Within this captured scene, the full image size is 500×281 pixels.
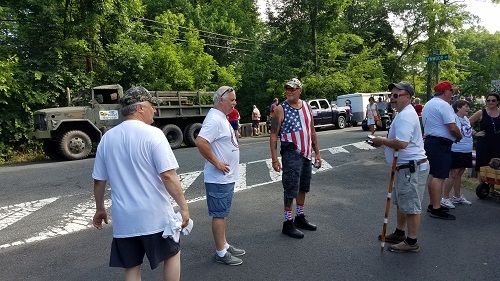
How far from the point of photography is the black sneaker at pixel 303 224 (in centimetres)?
478

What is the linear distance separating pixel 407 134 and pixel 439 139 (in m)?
→ 1.50

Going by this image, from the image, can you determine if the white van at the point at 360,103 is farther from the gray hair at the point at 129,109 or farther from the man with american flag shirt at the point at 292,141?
the gray hair at the point at 129,109

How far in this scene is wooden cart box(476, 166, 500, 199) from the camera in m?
5.73

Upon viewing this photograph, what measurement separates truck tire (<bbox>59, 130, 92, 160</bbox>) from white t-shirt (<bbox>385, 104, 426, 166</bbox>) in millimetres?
10825

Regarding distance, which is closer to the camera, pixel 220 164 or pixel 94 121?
pixel 220 164

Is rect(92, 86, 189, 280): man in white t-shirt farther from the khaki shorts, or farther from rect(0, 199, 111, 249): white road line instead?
rect(0, 199, 111, 249): white road line

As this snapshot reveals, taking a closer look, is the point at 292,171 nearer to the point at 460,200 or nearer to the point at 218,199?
the point at 218,199

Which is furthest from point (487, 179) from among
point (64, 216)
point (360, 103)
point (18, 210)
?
point (360, 103)

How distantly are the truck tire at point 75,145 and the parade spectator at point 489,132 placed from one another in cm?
1120

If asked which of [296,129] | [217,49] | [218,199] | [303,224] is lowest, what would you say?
[303,224]

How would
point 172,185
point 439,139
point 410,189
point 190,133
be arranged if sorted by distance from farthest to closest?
point 190,133
point 439,139
point 410,189
point 172,185

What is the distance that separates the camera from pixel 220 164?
3.65 meters

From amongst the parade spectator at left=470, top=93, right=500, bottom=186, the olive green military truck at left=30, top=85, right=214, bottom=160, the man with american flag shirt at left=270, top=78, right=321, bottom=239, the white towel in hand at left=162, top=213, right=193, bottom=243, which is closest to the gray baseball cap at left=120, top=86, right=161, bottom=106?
the white towel in hand at left=162, top=213, right=193, bottom=243

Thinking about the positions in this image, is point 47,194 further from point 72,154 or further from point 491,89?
point 491,89
